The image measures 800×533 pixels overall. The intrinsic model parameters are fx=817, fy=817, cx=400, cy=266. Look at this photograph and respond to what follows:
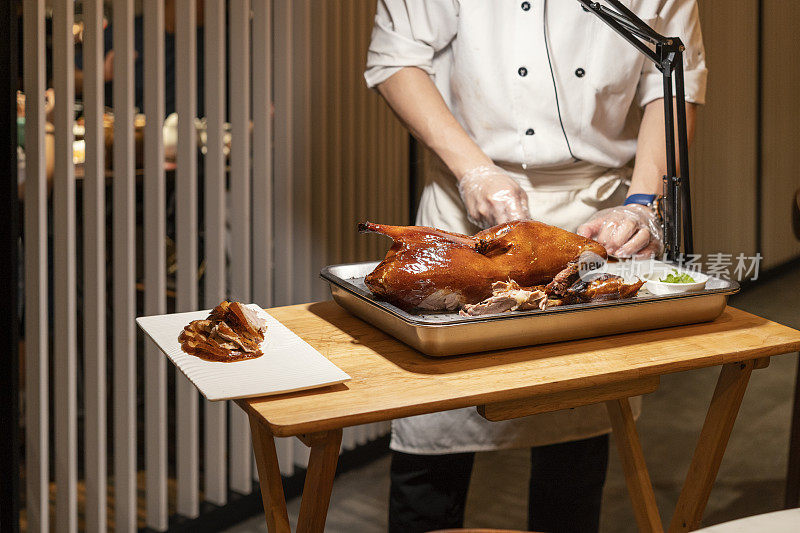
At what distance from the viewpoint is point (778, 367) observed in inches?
153

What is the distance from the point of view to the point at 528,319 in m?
0.98

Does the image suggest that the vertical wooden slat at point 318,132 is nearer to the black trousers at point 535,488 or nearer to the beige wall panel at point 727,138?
the black trousers at point 535,488

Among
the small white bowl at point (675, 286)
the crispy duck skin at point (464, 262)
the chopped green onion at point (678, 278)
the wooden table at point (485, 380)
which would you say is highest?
the crispy duck skin at point (464, 262)

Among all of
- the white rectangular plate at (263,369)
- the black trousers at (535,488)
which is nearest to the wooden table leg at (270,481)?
the white rectangular plate at (263,369)

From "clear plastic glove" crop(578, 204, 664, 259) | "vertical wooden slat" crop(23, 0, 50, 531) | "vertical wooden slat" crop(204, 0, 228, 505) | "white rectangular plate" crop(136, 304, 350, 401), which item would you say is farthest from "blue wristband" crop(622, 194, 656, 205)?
"vertical wooden slat" crop(23, 0, 50, 531)

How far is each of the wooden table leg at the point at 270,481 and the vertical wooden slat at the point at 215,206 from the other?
1228 millimetres

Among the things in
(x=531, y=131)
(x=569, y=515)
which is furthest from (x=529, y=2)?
(x=569, y=515)

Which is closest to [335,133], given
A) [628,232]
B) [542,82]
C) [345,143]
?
[345,143]

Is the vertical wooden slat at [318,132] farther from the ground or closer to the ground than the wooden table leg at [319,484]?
farther from the ground

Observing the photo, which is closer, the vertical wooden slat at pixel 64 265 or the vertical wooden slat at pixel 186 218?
the vertical wooden slat at pixel 64 265

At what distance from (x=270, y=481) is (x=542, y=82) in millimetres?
1057

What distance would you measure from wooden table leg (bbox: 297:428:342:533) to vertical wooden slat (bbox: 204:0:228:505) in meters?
1.30

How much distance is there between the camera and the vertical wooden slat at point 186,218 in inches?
83.0

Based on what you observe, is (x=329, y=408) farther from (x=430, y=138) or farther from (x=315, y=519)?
(x=430, y=138)
